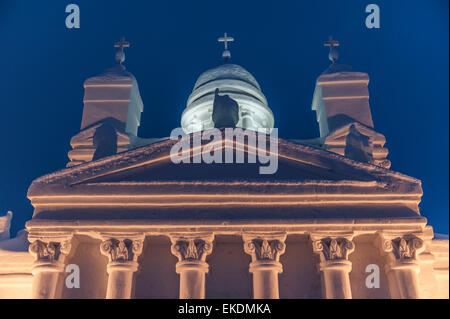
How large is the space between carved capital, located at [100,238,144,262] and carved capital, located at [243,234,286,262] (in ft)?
9.84

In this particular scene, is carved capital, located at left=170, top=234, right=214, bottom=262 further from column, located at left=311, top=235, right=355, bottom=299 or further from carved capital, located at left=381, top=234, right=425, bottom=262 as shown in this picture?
carved capital, located at left=381, top=234, right=425, bottom=262

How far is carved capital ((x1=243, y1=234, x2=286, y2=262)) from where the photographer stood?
483 inches

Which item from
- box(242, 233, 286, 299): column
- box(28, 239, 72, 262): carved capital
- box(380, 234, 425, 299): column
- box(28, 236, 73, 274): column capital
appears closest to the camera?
box(380, 234, 425, 299): column

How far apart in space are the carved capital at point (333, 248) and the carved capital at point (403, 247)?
0.93 meters

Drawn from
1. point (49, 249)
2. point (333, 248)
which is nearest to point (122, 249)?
point (49, 249)

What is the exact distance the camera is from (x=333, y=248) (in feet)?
40.3

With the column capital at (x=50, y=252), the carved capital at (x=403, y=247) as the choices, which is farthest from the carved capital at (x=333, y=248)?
the column capital at (x=50, y=252)

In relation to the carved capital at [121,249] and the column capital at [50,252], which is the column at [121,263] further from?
the column capital at [50,252]

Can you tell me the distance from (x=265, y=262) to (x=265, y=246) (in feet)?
1.43

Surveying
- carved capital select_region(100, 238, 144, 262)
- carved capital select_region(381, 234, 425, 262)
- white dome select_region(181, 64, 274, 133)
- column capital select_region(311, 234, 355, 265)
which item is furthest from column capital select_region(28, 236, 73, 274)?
white dome select_region(181, 64, 274, 133)

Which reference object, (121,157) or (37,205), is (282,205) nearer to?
(121,157)

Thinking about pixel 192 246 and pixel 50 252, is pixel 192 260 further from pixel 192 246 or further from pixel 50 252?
pixel 50 252

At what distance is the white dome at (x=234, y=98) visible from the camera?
2245 cm
